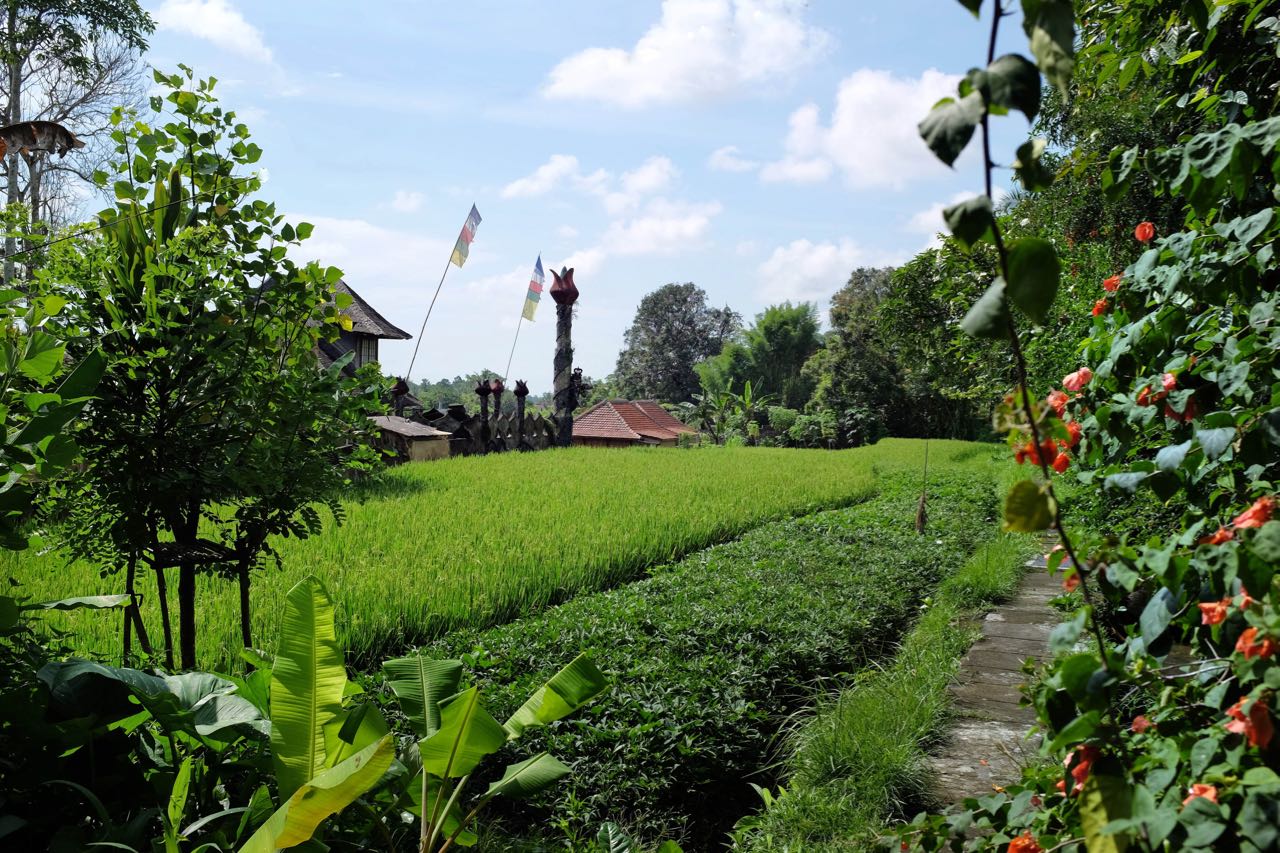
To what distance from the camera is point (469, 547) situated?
653cm

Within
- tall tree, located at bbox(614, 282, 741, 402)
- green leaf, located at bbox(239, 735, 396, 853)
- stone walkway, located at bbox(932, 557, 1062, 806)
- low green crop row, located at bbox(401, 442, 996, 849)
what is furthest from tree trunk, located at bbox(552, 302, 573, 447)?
tall tree, located at bbox(614, 282, 741, 402)

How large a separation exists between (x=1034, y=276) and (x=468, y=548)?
6.03 meters

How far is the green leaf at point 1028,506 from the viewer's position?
2.84 ft

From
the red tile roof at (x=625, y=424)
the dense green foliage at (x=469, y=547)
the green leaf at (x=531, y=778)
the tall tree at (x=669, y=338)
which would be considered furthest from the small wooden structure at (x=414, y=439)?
the tall tree at (x=669, y=338)

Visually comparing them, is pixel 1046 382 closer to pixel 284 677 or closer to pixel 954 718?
pixel 954 718

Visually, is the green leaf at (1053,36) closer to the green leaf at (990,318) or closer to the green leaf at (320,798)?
the green leaf at (990,318)

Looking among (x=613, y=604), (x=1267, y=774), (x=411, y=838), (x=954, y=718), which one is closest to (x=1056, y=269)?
(x=1267, y=774)

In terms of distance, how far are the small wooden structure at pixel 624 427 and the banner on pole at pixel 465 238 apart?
10154 mm

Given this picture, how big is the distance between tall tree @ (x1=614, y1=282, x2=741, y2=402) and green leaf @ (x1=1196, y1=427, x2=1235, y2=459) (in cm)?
5130

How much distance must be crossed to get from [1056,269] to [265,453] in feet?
9.17

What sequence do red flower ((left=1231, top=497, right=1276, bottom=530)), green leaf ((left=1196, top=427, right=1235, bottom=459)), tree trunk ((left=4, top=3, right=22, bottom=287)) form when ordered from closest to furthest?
red flower ((left=1231, top=497, right=1276, bottom=530)) < green leaf ((left=1196, top=427, right=1235, bottom=459)) < tree trunk ((left=4, top=3, right=22, bottom=287))

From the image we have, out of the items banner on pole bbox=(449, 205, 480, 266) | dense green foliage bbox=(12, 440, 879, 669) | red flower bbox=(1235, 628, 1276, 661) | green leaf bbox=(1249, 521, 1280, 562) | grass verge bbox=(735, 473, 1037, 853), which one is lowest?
grass verge bbox=(735, 473, 1037, 853)

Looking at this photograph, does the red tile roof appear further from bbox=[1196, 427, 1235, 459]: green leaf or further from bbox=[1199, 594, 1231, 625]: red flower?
bbox=[1199, 594, 1231, 625]: red flower

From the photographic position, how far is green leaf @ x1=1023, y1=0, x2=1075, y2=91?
0.70 meters
